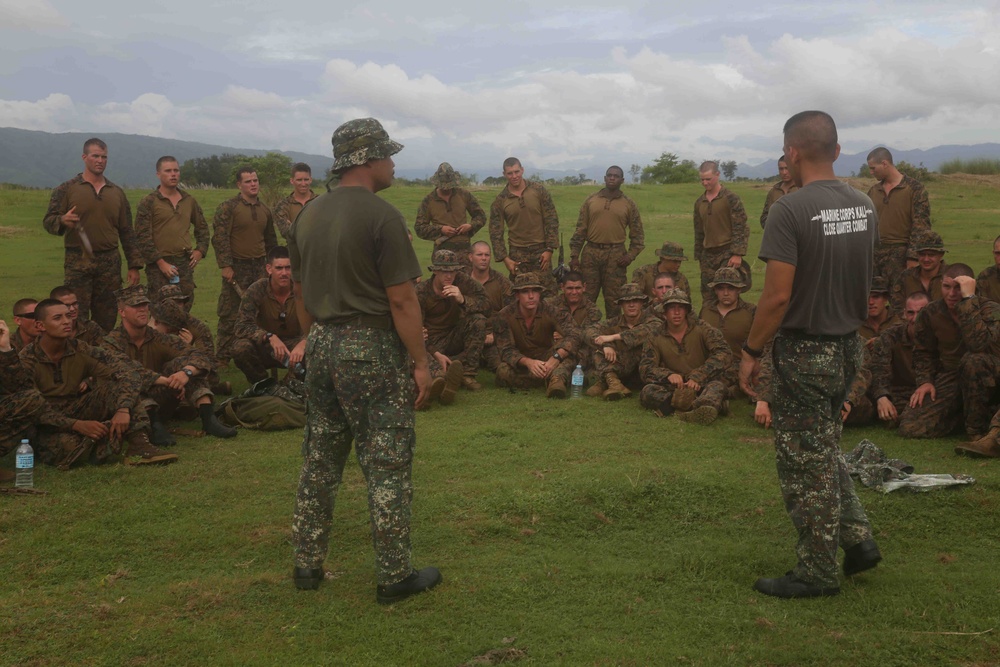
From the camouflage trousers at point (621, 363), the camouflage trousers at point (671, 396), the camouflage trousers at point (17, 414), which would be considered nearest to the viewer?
the camouflage trousers at point (17, 414)

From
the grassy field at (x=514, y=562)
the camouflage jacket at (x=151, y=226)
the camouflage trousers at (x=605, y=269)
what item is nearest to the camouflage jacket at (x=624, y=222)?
the camouflage trousers at (x=605, y=269)

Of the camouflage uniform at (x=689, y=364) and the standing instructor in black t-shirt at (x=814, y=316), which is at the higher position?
the standing instructor in black t-shirt at (x=814, y=316)

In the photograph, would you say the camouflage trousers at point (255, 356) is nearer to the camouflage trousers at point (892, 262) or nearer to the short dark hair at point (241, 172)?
the short dark hair at point (241, 172)

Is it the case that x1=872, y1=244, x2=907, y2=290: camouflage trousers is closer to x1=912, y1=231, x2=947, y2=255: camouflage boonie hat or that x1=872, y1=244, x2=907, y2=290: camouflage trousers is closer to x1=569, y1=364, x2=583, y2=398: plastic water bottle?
x1=912, y1=231, x2=947, y2=255: camouflage boonie hat

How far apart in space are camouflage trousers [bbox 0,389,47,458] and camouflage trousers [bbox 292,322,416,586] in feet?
12.4

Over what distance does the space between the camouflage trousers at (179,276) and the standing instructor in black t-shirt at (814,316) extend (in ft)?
26.4

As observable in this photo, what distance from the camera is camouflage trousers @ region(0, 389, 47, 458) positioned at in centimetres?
728

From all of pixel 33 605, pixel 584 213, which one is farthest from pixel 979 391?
pixel 33 605

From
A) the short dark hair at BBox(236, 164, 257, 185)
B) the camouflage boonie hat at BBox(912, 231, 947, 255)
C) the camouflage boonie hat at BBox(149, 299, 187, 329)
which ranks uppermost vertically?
the short dark hair at BBox(236, 164, 257, 185)

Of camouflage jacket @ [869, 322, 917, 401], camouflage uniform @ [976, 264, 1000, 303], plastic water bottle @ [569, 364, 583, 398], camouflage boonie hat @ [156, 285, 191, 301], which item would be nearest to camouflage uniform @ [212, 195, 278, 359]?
camouflage boonie hat @ [156, 285, 191, 301]

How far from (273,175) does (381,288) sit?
30.3 metres

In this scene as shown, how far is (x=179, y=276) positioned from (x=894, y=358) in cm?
863

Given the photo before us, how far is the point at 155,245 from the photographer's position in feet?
35.8

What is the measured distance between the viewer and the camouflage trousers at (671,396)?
8688 millimetres
